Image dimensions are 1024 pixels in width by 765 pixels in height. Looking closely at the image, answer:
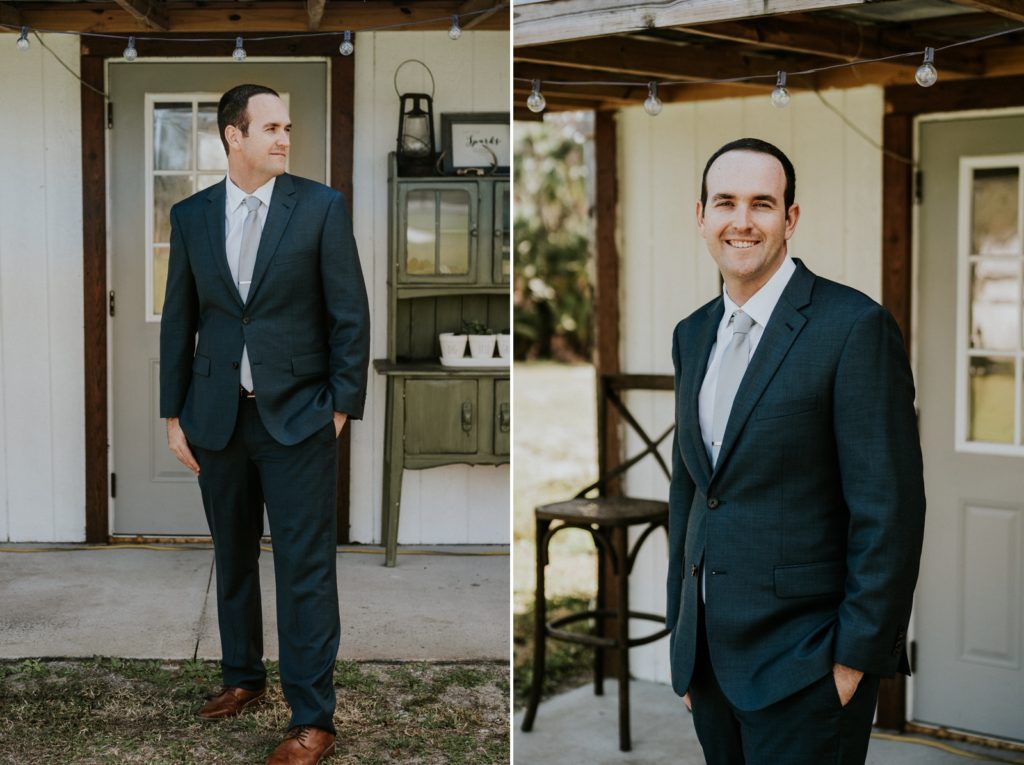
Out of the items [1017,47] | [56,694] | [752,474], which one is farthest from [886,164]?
[56,694]

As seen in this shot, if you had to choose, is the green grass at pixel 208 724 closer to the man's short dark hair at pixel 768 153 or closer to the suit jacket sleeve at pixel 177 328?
the suit jacket sleeve at pixel 177 328

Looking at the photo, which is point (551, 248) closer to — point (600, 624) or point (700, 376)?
point (600, 624)

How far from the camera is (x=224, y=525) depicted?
126 inches

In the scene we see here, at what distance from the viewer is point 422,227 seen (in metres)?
4.69

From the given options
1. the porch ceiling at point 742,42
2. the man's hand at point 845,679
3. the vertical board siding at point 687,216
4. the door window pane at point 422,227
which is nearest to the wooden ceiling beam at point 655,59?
the porch ceiling at point 742,42

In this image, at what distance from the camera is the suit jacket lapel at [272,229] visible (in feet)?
9.77

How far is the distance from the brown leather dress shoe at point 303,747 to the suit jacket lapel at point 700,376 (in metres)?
1.49

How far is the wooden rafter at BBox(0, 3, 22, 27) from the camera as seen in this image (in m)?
4.45

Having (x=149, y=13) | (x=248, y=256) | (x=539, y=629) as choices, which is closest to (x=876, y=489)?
(x=248, y=256)

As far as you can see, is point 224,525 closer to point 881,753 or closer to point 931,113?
point 881,753

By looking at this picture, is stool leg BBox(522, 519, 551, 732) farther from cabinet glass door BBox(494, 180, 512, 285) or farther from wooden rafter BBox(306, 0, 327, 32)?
wooden rafter BBox(306, 0, 327, 32)

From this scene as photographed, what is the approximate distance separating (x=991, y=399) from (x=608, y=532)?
1452 mm

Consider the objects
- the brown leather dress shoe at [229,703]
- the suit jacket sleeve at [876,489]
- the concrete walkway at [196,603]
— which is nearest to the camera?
the suit jacket sleeve at [876,489]

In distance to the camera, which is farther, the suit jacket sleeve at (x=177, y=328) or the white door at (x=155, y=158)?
the white door at (x=155, y=158)
